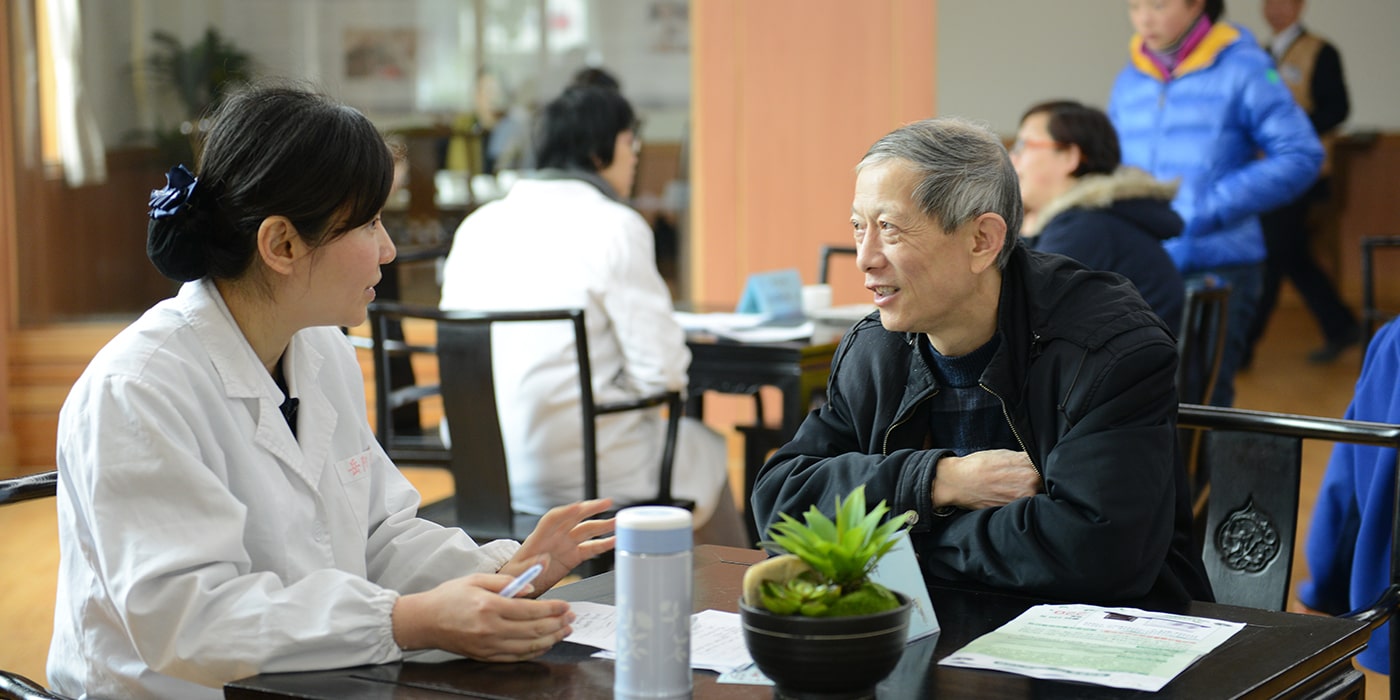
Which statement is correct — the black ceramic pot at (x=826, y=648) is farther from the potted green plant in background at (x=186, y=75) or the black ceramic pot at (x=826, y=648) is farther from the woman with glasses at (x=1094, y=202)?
the potted green plant in background at (x=186, y=75)

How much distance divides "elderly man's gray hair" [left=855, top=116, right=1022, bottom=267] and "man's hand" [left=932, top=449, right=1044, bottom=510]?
0.27 meters

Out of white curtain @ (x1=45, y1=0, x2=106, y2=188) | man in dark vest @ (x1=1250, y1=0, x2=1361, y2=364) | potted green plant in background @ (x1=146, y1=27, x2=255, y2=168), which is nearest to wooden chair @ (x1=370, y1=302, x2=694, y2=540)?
white curtain @ (x1=45, y1=0, x2=106, y2=188)

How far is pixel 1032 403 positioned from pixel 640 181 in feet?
18.3

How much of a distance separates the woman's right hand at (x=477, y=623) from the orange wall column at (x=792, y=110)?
422cm

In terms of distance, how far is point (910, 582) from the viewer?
1376 mm

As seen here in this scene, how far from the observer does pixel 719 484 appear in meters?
3.45

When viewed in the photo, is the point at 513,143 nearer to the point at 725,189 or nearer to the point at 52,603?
the point at 725,189

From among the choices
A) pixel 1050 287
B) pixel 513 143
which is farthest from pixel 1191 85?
pixel 513 143

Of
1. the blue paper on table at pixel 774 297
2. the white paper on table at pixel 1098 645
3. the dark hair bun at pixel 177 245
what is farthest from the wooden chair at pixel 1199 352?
the dark hair bun at pixel 177 245

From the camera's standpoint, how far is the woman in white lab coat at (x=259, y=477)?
1.34 m

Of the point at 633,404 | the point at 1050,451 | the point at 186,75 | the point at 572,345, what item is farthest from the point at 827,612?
the point at 186,75

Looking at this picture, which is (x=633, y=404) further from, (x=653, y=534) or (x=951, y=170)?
(x=653, y=534)

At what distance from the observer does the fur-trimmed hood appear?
11.1ft

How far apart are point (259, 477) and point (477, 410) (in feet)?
4.34
